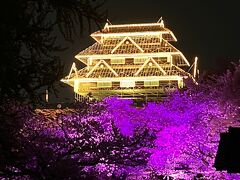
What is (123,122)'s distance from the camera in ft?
93.7

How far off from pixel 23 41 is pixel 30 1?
15.6 inches

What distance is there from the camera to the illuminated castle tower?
60.7m

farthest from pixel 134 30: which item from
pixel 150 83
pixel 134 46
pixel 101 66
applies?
pixel 150 83

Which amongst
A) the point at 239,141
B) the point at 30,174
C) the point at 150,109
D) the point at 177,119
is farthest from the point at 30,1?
the point at 150,109

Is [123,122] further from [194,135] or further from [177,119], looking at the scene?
[194,135]

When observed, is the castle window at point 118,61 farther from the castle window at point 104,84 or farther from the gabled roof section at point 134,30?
the gabled roof section at point 134,30

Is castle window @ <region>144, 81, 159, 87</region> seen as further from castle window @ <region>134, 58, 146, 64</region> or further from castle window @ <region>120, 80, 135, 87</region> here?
castle window @ <region>134, 58, 146, 64</region>

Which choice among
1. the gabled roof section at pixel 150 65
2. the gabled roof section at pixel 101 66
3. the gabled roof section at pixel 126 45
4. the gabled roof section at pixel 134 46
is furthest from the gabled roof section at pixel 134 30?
the gabled roof section at pixel 150 65

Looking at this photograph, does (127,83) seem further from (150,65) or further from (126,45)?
(126,45)

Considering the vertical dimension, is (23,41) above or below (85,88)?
above

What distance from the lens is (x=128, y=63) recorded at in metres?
63.0

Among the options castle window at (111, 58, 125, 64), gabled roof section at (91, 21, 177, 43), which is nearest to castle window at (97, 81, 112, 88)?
castle window at (111, 58, 125, 64)

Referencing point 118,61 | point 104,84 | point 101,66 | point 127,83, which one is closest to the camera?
point 127,83

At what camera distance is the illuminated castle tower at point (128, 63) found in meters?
60.7
